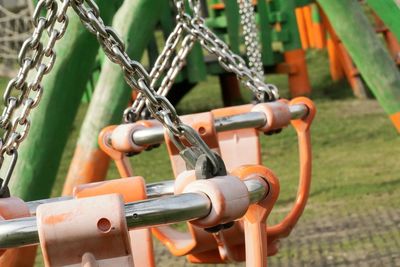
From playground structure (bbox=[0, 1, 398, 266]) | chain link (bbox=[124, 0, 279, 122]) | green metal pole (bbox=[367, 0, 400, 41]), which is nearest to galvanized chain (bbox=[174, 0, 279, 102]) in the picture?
chain link (bbox=[124, 0, 279, 122])

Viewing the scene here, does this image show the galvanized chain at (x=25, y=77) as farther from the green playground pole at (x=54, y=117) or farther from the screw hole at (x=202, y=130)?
Result: the green playground pole at (x=54, y=117)

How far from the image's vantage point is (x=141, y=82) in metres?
1.56

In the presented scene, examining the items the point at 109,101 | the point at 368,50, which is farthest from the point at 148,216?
the point at 368,50

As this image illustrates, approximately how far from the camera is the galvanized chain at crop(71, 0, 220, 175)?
1.55 meters

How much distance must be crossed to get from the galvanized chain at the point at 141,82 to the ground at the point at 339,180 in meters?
1.96

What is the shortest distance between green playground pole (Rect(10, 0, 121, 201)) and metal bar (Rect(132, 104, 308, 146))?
1.00 feet

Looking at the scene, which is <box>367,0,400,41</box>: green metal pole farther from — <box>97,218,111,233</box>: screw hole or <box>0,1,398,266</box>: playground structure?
<box>97,218,111,233</box>: screw hole

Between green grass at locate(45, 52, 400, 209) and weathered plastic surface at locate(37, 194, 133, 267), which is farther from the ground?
weathered plastic surface at locate(37, 194, 133, 267)

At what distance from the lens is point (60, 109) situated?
8.95 feet

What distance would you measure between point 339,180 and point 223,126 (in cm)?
261

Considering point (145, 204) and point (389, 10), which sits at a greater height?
point (145, 204)

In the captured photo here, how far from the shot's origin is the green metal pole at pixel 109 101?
3367mm

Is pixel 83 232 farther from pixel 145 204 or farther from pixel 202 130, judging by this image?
pixel 202 130

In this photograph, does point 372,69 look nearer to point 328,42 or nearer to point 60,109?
point 60,109
